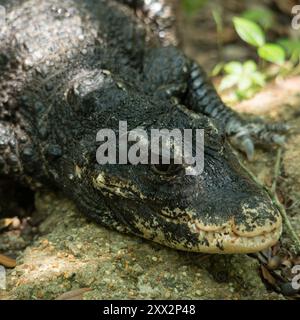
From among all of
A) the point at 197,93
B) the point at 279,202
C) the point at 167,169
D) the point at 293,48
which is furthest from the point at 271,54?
the point at 167,169

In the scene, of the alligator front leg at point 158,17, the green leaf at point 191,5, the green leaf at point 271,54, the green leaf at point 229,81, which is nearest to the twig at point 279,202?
the green leaf at point 271,54

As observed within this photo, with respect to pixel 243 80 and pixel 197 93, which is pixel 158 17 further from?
pixel 197 93

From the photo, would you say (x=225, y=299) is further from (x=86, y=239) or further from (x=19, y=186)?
(x=19, y=186)

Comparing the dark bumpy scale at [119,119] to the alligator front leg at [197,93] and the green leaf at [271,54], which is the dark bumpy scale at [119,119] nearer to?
the alligator front leg at [197,93]

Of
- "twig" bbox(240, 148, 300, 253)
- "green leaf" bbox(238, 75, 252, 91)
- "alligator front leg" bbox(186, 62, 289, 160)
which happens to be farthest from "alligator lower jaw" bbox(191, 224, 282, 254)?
"green leaf" bbox(238, 75, 252, 91)

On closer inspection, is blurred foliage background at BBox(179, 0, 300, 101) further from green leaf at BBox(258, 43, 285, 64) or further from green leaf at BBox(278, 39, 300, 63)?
green leaf at BBox(258, 43, 285, 64)
